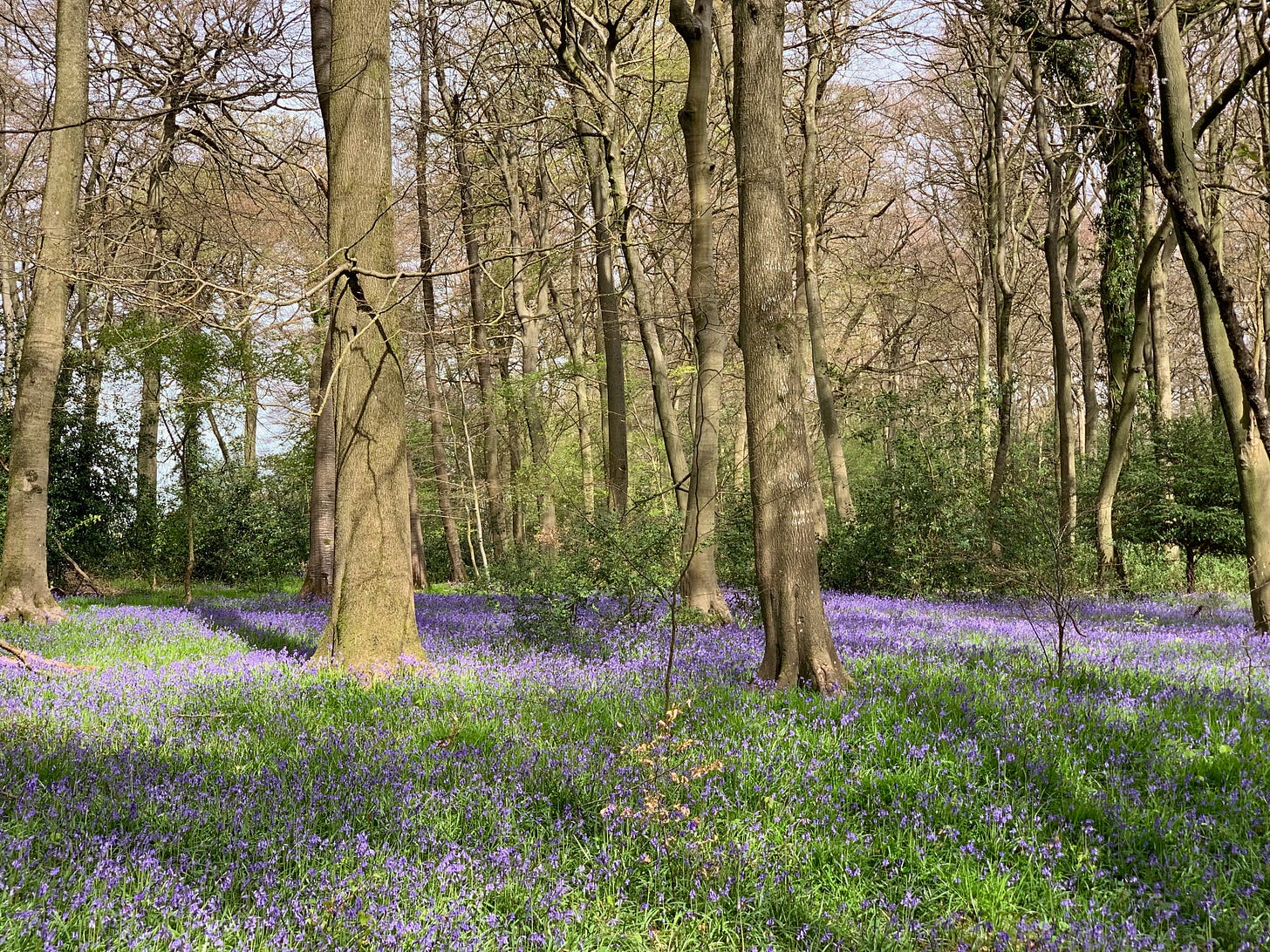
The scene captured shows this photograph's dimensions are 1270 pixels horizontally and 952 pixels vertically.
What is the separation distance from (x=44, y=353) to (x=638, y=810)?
33.7 feet

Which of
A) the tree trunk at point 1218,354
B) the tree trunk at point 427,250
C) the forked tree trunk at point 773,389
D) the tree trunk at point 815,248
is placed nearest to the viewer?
the forked tree trunk at point 773,389

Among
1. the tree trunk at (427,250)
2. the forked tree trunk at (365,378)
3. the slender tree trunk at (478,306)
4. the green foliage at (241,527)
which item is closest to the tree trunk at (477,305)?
the slender tree trunk at (478,306)

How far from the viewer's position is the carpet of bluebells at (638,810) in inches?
109

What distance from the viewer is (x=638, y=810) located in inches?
143

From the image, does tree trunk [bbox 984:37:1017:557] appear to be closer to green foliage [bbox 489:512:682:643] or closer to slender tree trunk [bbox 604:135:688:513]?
slender tree trunk [bbox 604:135:688:513]

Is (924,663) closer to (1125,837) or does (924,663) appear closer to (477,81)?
(1125,837)

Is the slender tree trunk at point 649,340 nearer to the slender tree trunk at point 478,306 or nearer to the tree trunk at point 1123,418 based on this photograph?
the slender tree trunk at point 478,306

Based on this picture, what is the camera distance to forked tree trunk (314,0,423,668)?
6.62m

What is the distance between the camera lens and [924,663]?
634cm

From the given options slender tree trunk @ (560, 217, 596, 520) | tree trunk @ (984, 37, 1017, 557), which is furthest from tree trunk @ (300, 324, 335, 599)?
tree trunk @ (984, 37, 1017, 557)

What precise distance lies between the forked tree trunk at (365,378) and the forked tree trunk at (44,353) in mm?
5007

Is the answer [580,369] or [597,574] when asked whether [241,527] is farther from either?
[597,574]

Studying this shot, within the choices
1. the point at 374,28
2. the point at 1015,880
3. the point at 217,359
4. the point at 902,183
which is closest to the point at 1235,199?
the point at 902,183

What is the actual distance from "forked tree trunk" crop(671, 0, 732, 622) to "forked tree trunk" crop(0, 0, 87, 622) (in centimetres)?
749
